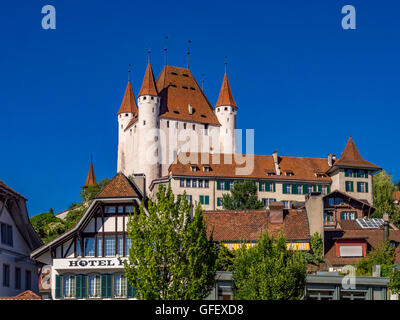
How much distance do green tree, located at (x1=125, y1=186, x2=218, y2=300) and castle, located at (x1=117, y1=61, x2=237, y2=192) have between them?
75273 mm

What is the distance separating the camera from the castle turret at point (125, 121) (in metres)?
124

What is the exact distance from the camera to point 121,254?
41.1m

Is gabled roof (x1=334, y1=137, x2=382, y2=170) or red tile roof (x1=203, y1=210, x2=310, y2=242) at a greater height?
gabled roof (x1=334, y1=137, x2=382, y2=170)

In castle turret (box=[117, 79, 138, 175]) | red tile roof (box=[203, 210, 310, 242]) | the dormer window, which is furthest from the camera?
castle turret (box=[117, 79, 138, 175])

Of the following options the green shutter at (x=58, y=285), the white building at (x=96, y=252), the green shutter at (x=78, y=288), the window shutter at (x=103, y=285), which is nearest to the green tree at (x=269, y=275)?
the white building at (x=96, y=252)

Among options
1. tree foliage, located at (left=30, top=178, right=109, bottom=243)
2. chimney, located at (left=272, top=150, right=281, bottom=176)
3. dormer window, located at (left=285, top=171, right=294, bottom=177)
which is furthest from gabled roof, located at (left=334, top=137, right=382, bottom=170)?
tree foliage, located at (left=30, top=178, right=109, bottom=243)

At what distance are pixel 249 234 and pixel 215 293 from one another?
11.8m

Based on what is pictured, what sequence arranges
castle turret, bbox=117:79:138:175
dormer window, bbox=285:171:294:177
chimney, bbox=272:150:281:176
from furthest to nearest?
castle turret, bbox=117:79:138:175 < chimney, bbox=272:150:281:176 < dormer window, bbox=285:171:294:177

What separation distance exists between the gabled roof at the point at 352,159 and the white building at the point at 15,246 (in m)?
59.4

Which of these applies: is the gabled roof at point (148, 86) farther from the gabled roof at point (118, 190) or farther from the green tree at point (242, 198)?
the gabled roof at point (118, 190)

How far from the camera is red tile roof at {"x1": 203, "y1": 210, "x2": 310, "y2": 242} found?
50.2 metres

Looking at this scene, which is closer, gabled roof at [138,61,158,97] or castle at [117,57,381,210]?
castle at [117,57,381,210]

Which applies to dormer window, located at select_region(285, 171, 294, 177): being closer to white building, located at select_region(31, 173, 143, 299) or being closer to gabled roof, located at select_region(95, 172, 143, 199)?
gabled roof, located at select_region(95, 172, 143, 199)

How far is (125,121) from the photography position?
420 feet
